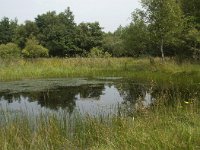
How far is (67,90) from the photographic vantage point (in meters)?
15.8

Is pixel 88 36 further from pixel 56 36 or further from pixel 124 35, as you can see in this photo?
pixel 124 35

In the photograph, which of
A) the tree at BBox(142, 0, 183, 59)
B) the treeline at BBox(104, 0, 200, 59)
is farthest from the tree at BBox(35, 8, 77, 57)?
the tree at BBox(142, 0, 183, 59)

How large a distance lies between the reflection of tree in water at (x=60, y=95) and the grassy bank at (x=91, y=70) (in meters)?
3.43

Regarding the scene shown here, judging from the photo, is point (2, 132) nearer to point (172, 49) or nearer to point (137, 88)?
point (137, 88)

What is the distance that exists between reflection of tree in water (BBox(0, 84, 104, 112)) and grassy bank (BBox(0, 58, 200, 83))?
3.43 m

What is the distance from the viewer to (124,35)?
31.7 metres

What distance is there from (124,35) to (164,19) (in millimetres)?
8375

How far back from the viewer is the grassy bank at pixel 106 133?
5.50 meters

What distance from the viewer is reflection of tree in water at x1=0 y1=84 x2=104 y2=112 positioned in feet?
40.6

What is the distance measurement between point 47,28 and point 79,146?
135ft

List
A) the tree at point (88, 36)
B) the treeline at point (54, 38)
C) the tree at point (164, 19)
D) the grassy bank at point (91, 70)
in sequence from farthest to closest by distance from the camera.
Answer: the tree at point (88, 36) < the treeline at point (54, 38) < the tree at point (164, 19) < the grassy bank at point (91, 70)

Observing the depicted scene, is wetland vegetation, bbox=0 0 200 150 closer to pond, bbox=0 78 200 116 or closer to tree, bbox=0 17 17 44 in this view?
pond, bbox=0 78 200 116

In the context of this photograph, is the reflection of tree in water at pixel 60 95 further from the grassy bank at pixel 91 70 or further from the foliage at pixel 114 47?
the foliage at pixel 114 47

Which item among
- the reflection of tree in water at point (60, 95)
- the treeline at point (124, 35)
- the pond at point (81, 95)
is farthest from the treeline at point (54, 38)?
the reflection of tree in water at point (60, 95)
